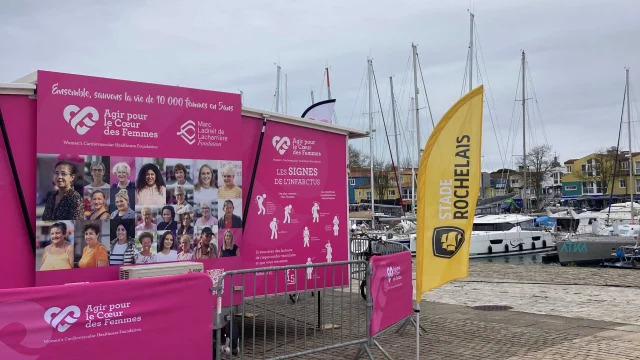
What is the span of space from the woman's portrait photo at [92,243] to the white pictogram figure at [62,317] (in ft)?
6.28

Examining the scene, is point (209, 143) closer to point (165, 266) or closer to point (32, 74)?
point (165, 266)

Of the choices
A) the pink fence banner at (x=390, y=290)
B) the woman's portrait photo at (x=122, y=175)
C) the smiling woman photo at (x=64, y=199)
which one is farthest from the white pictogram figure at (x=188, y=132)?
the pink fence banner at (x=390, y=290)

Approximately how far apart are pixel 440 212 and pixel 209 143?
316 cm

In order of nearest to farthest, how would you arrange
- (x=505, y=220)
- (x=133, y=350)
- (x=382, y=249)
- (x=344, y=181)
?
(x=133, y=350), (x=344, y=181), (x=382, y=249), (x=505, y=220)

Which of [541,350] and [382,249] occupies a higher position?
[382,249]

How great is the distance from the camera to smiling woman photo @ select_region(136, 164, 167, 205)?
701 cm

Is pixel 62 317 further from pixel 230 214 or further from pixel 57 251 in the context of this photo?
pixel 230 214

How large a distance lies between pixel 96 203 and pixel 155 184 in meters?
0.75

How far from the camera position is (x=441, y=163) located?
6.71 meters

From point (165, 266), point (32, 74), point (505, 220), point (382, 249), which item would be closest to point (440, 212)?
point (165, 266)

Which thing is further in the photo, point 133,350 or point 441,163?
point 441,163

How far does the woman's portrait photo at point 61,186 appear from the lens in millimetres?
6340

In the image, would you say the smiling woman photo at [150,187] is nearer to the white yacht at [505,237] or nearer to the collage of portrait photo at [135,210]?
the collage of portrait photo at [135,210]

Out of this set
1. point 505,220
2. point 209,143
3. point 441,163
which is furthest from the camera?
point 505,220
